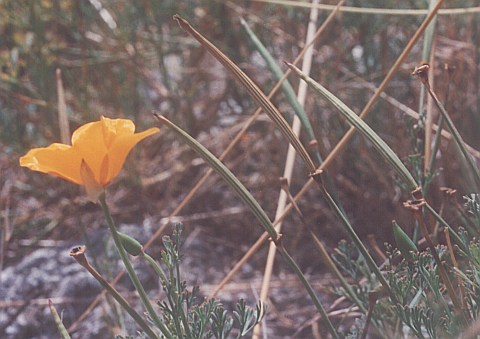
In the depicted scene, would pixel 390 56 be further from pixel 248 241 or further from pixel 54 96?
pixel 54 96

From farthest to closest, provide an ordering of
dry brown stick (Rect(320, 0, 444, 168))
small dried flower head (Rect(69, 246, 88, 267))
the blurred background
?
the blurred background
dry brown stick (Rect(320, 0, 444, 168))
small dried flower head (Rect(69, 246, 88, 267))

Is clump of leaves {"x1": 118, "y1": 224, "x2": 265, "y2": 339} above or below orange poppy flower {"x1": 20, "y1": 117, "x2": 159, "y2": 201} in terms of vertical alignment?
below

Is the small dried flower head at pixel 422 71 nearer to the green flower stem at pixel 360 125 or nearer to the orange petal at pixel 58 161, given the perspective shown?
the green flower stem at pixel 360 125

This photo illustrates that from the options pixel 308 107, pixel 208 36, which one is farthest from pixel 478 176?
pixel 208 36

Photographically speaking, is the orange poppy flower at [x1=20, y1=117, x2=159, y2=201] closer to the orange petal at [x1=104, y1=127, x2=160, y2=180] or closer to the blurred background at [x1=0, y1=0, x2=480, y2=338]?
the orange petal at [x1=104, y1=127, x2=160, y2=180]

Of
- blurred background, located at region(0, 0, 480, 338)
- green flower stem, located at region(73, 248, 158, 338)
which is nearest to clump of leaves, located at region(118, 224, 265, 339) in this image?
green flower stem, located at region(73, 248, 158, 338)

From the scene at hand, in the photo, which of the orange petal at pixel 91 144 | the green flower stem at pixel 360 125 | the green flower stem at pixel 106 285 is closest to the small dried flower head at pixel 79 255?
the green flower stem at pixel 106 285

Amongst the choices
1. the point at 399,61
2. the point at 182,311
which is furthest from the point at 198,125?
the point at 182,311
